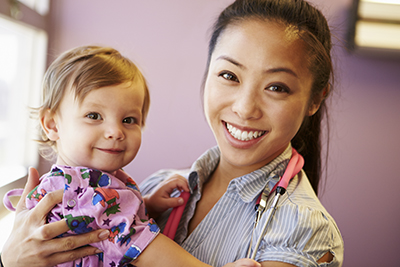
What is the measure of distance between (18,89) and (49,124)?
135 cm

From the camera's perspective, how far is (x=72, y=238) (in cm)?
102

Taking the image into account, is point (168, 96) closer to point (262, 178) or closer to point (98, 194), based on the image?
point (262, 178)

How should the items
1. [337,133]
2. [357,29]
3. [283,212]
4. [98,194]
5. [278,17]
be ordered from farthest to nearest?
[337,133]
[357,29]
[278,17]
[283,212]
[98,194]

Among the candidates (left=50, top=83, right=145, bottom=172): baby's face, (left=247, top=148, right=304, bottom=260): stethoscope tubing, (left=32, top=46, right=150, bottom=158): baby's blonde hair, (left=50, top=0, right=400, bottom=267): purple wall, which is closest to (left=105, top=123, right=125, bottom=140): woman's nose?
(left=50, top=83, right=145, bottom=172): baby's face

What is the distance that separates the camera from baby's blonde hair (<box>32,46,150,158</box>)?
1128mm

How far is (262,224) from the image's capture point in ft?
3.66

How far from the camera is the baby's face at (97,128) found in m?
1.12

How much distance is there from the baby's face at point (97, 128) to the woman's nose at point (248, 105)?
1.10ft

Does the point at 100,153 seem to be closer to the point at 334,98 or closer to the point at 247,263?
the point at 247,263

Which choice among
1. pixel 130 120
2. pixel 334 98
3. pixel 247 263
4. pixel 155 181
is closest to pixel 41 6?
pixel 155 181

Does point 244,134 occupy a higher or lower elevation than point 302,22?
lower

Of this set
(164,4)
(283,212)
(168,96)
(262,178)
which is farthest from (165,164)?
(283,212)

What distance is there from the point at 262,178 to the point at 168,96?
1.64m

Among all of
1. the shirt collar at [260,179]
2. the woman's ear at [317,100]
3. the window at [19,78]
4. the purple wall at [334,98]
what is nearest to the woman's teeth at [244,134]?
the shirt collar at [260,179]
